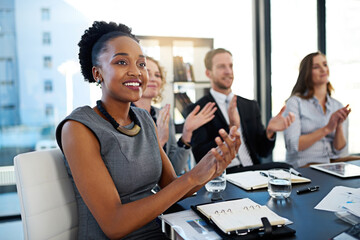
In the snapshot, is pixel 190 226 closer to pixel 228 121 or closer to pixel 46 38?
pixel 228 121

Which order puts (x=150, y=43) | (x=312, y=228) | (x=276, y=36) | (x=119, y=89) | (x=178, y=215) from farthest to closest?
(x=276, y=36) < (x=150, y=43) < (x=119, y=89) < (x=178, y=215) < (x=312, y=228)

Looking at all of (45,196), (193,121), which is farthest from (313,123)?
(45,196)

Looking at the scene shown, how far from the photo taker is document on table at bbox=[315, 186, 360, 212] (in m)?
1.07

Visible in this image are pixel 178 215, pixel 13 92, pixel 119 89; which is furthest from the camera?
pixel 13 92

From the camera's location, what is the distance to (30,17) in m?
3.12

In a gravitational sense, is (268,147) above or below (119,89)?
below

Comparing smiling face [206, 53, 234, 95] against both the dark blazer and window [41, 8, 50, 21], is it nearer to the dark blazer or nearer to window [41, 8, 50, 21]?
the dark blazer

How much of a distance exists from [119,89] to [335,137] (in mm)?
2126

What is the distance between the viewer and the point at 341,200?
3.94 ft

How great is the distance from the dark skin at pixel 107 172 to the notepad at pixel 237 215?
11 centimetres

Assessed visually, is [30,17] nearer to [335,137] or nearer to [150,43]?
[150,43]

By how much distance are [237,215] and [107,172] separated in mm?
473

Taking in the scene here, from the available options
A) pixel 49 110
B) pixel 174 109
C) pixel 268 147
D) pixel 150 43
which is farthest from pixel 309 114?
pixel 49 110

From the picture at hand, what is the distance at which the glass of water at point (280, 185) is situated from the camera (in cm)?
125
